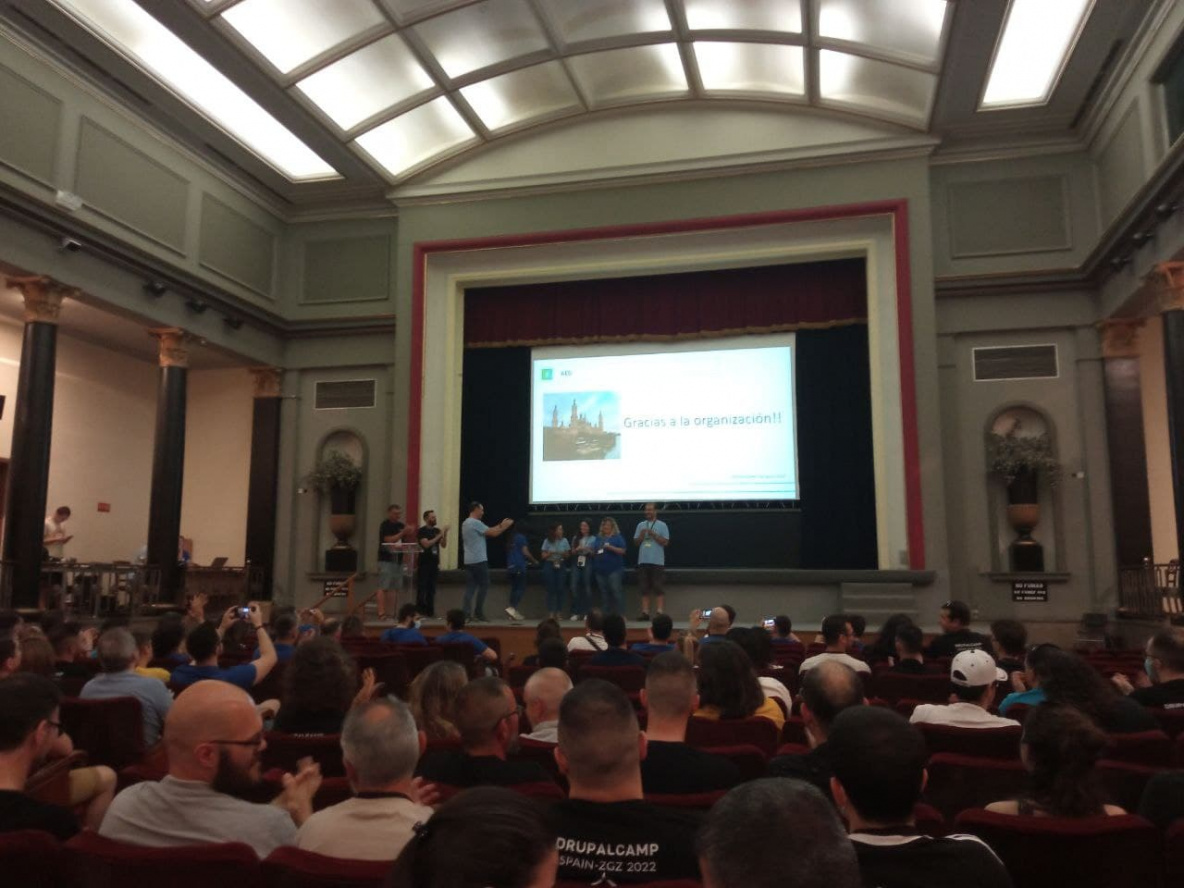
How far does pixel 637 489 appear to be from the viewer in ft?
39.0

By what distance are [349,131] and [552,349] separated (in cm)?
382

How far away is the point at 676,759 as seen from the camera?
240 centimetres

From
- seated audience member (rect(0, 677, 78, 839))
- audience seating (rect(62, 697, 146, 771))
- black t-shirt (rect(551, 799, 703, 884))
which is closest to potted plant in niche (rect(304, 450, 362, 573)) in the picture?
audience seating (rect(62, 697, 146, 771))

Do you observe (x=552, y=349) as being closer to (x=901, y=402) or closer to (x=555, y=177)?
(x=555, y=177)

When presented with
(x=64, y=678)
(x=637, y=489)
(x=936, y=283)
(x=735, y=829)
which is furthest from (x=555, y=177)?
(x=735, y=829)

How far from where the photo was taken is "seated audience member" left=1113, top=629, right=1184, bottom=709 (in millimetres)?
3643

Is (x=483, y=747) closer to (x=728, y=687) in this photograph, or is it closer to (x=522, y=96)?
(x=728, y=687)

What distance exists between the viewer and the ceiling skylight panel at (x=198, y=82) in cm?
898

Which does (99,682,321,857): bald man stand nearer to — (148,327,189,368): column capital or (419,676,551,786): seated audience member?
(419,676,551,786): seated audience member

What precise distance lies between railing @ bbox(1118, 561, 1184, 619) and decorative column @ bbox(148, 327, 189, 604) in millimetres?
10692

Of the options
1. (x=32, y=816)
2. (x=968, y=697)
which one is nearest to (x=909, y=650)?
(x=968, y=697)

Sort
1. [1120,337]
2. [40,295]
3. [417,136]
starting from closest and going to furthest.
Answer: [40,295], [1120,337], [417,136]

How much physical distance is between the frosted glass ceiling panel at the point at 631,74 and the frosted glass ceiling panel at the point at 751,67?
1.11ft

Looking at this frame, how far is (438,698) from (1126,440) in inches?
391
